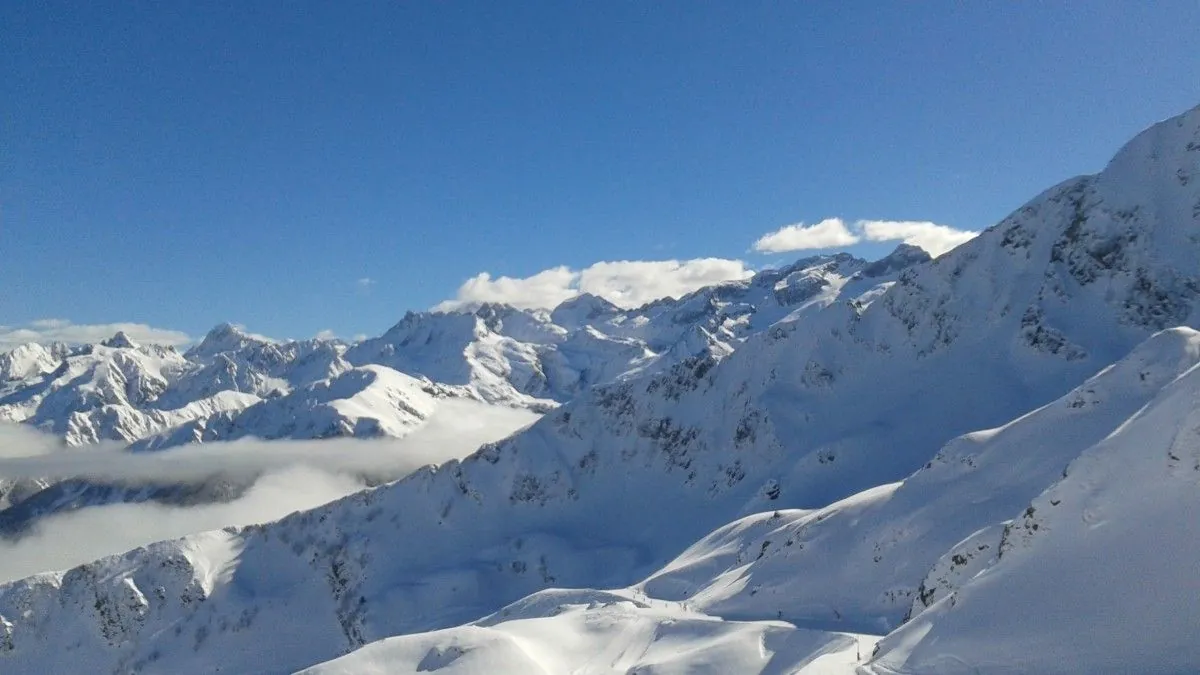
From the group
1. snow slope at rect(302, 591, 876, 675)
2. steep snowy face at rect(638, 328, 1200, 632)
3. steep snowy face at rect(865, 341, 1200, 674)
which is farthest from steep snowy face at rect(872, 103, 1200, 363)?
steep snowy face at rect(865, 341, 1200, 674)

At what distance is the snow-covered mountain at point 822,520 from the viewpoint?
2109cm

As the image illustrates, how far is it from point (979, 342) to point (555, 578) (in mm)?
69605

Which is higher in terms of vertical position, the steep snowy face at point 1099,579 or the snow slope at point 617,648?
the steep snowy face at point 1099,579

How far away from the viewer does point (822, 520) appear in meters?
53.7

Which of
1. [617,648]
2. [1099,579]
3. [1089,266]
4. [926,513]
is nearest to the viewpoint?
[1099,579]

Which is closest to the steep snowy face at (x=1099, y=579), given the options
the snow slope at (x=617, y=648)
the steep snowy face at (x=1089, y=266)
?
the snow slope at (x=617, y=648)

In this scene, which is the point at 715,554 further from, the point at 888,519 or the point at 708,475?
the point at 708,475

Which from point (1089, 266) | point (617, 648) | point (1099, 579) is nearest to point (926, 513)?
point (617, 648)

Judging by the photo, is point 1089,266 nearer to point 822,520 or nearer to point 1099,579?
point 822,520

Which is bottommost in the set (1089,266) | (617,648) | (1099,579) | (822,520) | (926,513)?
(617,648)

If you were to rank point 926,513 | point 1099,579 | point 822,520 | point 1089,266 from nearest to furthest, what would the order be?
point 1099,579 < point 926,513 < point 822,520 < point 1089,266

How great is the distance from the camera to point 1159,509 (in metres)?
19.6

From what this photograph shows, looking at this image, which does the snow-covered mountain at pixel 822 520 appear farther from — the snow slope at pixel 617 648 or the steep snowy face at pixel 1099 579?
the snow slope at pixel 617 648

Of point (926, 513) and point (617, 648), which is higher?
point (926, 513)
